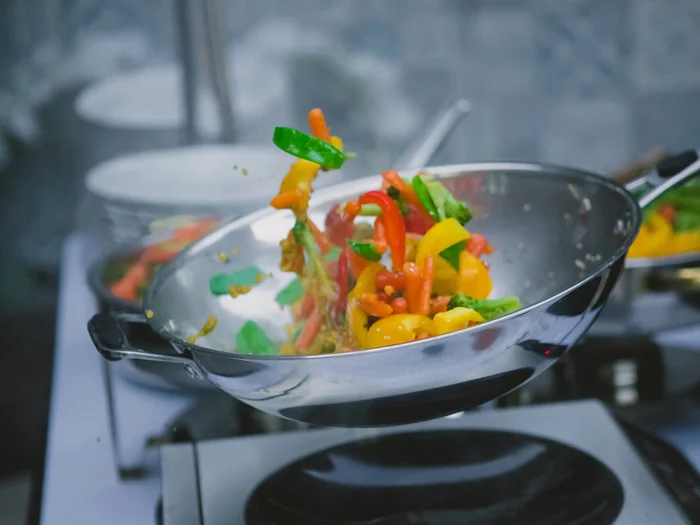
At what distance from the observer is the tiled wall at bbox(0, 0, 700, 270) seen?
1.70m

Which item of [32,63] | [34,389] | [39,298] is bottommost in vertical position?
[34,389]

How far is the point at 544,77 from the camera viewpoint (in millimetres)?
1838

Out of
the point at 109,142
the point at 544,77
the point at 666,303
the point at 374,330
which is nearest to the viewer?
the point at 374,330

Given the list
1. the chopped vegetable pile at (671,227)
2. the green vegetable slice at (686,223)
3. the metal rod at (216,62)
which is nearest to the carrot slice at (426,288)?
the chopped vegetable pile at (671,227)

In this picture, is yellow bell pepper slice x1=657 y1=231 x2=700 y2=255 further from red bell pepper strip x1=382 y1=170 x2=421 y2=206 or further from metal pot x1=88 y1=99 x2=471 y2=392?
red bell pepper strip x1=382 y1=170 x2=421 y2=206

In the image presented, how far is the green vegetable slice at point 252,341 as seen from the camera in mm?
653

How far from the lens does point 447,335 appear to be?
505mm

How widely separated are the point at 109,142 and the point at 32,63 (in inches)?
9.7

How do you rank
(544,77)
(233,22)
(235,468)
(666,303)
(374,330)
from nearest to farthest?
(374,330)
(235,468)
(666,303)
(233,22)
(544,77)

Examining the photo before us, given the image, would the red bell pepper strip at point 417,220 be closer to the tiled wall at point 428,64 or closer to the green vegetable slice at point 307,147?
the green vegetable slice at point 307,147

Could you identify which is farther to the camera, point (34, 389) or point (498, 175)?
point (34, 389)

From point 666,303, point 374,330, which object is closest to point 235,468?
point 374,330

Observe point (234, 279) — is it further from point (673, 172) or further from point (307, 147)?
point (673, 172)

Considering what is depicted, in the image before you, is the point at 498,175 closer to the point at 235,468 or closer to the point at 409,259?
the point at 409,259
